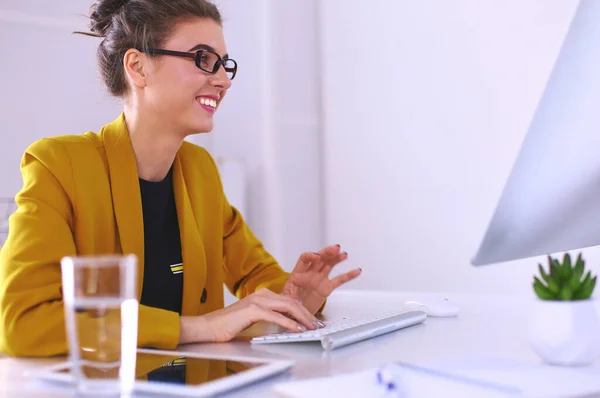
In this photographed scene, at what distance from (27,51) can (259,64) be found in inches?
42.7

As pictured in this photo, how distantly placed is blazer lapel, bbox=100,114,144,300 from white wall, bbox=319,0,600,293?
64.5 inches

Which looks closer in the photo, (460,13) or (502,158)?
(502,158)

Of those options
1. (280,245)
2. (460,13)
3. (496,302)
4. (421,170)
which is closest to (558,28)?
(460,13)

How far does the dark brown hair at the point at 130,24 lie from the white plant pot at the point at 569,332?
3.77 ft

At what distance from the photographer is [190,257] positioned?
1.62 m

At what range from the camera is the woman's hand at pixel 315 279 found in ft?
4.97

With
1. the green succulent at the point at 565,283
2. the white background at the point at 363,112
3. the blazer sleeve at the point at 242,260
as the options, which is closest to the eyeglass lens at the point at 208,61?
the blazer sleeve at the point at 242,260

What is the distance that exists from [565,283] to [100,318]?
570mm

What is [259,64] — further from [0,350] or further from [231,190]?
[0,350]

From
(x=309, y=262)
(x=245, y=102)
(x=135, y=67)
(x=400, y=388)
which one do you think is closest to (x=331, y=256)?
(x=309, y=262)

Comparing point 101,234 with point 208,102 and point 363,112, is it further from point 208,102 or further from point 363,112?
point 363,112

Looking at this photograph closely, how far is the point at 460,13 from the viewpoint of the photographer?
115 inches

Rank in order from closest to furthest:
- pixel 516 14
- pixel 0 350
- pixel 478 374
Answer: pixel 478 374
pixel 0 350
pixel 516 14

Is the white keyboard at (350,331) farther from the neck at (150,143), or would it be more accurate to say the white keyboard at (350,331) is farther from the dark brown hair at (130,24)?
the dark brown hair at (130,24)
